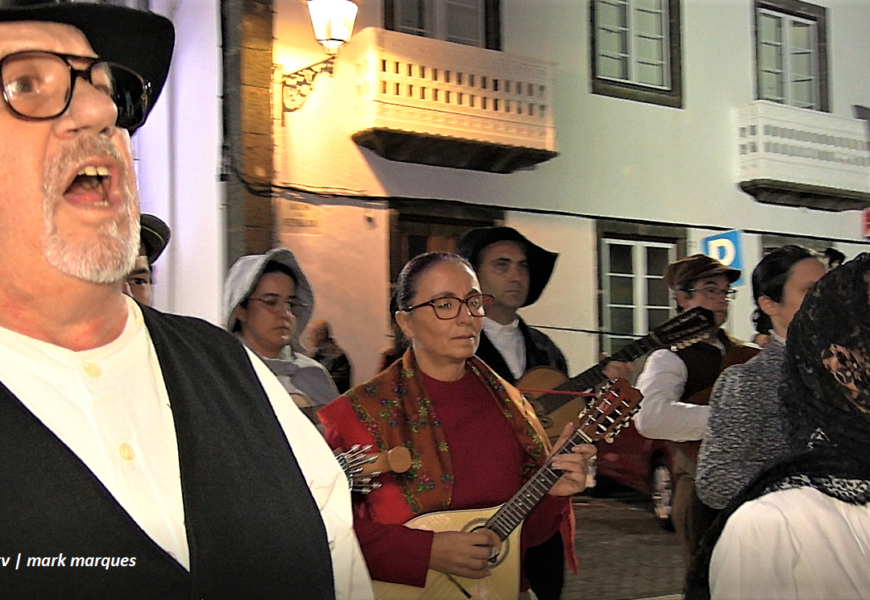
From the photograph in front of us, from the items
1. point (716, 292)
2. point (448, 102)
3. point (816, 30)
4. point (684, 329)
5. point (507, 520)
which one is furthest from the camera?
point (816, 30)

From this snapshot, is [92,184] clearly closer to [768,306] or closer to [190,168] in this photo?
[768,306]

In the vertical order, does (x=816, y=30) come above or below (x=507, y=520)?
above

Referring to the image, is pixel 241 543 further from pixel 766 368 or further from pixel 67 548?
pixel 766 368

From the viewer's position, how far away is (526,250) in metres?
3.04

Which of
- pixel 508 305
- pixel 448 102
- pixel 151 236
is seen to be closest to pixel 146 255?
pixel 151 236

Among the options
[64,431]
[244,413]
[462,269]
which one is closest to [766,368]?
[462,269]

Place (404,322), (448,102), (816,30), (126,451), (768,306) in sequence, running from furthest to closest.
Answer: (816,30), (448,102), (768,306), (404,322), (126,451)

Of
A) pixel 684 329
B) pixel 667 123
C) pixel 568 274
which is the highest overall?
pixel 667 123

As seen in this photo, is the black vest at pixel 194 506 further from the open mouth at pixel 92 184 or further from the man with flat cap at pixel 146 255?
the man with flat cap at pixel 146 255

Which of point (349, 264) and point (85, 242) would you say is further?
point (349, 264)

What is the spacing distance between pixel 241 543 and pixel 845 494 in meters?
0.89

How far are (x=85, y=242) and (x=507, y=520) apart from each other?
1235 millimetres

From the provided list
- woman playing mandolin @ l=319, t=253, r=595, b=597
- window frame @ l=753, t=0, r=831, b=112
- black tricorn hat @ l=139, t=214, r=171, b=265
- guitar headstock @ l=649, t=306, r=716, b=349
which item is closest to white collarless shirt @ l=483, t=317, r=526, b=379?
guitar headstock @ l=649, t=306, r=716, b=349

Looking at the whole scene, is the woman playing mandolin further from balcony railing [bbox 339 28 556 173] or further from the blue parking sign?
the blue parking sign
